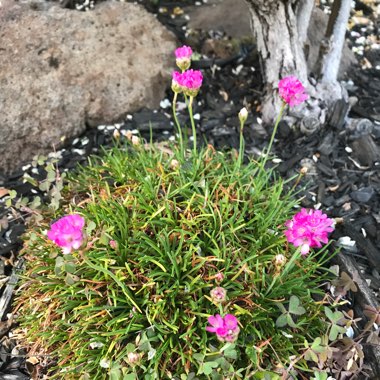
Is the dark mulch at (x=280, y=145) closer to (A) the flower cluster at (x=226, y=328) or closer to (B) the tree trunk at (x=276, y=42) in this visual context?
(B) the tree trunk at (x=276, y=42)

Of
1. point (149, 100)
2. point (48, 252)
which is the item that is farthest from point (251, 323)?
point (149, 100)

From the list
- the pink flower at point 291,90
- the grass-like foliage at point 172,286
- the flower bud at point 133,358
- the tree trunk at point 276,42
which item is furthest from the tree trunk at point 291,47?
the flower bud at point 133,358

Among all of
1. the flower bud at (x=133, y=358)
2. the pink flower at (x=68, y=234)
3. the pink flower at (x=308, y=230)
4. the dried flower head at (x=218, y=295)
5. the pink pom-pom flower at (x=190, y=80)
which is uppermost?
the pink pom-pom flower at (x=190, y=80)

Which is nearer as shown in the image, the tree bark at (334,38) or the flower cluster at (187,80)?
the flower cluster at (187,80)

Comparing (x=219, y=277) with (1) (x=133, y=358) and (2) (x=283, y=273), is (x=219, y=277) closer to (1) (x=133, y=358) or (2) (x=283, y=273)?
(2) (x=283, y=273)

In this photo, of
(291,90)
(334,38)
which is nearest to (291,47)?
(334,38)

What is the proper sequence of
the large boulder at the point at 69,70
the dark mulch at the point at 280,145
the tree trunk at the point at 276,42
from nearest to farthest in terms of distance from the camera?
the dark mulch at the point at 280,145, the tree trunk at the point at 276,42, the large boulder at the point at 69,70
